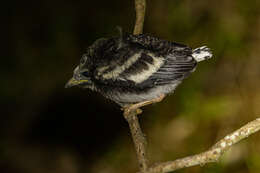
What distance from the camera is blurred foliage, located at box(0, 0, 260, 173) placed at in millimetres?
7059

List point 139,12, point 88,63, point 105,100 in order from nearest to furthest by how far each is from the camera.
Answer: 1. point 88,63
2. point 139,12
3. point 105,100

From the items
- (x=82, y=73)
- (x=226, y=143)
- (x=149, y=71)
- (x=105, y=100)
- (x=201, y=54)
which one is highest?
(x=201, y=54)

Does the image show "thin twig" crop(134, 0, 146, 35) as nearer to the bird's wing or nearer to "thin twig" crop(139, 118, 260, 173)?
the bird's wing

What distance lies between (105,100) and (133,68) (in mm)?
3546

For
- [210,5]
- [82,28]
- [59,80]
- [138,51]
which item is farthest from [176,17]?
[138,51]

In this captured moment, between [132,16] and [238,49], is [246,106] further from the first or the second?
[132,16]

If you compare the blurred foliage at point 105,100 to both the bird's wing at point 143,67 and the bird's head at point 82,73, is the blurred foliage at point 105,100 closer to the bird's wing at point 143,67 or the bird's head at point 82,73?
the bird's wing at point 143,67

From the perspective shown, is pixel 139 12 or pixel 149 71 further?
pixel 139 12

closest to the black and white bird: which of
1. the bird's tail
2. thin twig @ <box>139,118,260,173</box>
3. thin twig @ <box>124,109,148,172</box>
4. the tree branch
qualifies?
the bird's tail

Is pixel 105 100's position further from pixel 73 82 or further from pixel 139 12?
pixel 73 82

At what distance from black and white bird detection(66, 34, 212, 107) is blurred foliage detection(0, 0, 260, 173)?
2.54 meters

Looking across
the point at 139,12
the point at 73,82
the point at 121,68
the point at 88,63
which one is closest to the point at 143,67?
the point at 121,68

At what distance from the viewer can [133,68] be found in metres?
4.40

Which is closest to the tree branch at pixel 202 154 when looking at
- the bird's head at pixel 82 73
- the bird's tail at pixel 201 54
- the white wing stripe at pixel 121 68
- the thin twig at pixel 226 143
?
the thin twig at pixel 226 143
